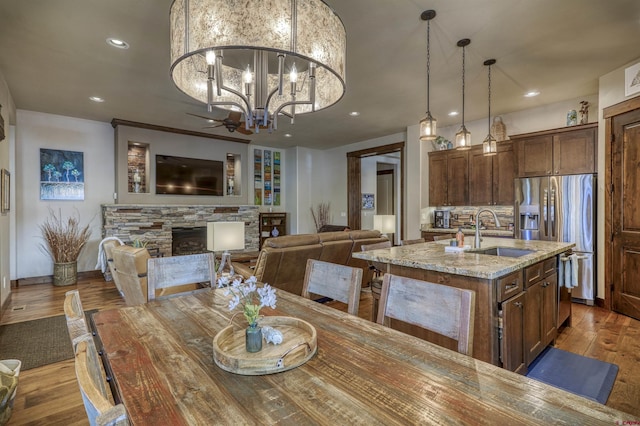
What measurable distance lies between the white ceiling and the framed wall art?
75 centimetres

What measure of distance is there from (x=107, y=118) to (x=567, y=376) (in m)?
7.01

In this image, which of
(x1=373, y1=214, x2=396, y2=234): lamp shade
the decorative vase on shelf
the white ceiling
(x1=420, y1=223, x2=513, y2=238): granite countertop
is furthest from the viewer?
(x1=373, y1=214, x2=396, y2=234): lamp shade

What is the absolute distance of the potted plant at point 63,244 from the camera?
517 centimetres

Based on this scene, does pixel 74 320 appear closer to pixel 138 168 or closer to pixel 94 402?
pixel 94 402

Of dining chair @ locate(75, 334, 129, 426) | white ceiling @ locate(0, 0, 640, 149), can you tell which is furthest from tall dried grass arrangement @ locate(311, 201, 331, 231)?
dining chair @ locate(75, 334, 129, 426)

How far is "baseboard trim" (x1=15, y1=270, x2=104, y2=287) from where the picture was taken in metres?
5.17

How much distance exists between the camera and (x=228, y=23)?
106 cm

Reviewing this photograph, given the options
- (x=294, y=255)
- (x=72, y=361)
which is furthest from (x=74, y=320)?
(x=294, y=255)

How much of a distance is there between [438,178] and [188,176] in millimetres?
4973

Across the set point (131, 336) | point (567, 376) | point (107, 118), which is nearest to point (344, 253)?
point (567, 376)

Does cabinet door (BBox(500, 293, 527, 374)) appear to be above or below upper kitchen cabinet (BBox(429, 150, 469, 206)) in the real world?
below

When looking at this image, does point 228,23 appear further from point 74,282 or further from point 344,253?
point 74,282

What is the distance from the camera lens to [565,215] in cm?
424

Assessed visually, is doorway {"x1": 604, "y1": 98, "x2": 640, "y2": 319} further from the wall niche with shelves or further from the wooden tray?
the wall niche with shelves
